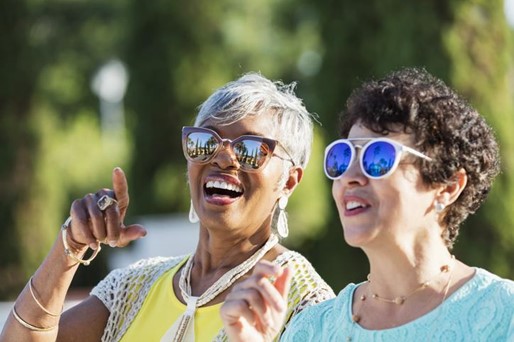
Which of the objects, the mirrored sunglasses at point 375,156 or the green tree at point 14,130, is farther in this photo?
the green tree at point 14,130

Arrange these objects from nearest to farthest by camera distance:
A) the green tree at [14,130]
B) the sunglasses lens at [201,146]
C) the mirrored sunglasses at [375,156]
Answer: the mirrored sunglasses at [375,156] < the sunglasses lens at [201,146] < the green tree at [14,130]

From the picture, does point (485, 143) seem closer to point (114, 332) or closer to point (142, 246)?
point (114, 332)

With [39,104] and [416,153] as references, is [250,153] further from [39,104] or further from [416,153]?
[39,104]

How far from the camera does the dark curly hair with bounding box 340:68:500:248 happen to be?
2461mm

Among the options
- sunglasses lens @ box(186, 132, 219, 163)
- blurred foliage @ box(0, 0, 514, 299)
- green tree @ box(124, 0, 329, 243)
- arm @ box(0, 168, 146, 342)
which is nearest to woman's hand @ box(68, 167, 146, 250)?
arm @ box(0, 168, 146, 342)

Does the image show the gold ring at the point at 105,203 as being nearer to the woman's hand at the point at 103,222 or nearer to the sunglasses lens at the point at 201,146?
the woman's hand at the point at 103,222

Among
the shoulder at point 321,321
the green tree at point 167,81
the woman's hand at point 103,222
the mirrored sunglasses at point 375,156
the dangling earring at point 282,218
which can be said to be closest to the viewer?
the mirrored sunglasses at point 375,156

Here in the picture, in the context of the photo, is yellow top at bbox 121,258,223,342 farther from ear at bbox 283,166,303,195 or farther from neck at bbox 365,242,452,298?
neck at bbox 365,242,452,298

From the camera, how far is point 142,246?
1154cm

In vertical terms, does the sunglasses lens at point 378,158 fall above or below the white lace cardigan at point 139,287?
above

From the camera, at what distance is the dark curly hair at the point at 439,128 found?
2.46m

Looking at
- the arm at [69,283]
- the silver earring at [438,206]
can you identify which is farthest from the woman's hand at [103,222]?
the silver earring at [438,206]

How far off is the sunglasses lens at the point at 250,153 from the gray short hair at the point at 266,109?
0.10 metres

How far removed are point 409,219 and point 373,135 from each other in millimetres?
235
